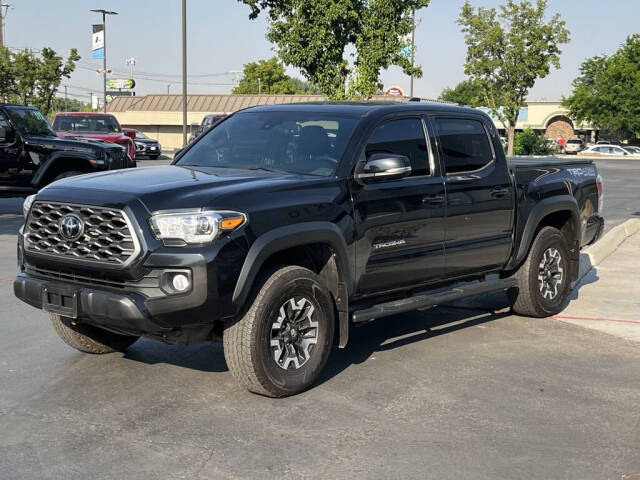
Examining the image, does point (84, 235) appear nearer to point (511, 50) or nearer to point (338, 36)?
point (338, 36)

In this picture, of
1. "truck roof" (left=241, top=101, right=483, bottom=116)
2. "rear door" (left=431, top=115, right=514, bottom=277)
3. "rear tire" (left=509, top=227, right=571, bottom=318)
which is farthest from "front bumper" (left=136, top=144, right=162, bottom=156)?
"rear door" (left=431, top=115, right=514, bottom=277)

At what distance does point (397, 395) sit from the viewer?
5.68m

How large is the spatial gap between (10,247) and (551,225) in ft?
24.3

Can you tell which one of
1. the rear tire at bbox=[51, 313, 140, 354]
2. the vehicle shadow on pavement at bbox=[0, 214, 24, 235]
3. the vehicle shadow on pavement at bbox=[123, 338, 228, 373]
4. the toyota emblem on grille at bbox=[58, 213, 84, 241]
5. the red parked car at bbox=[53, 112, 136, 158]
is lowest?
the vehicle shadow on pavement at bbox=[123, 338, 228, 373]

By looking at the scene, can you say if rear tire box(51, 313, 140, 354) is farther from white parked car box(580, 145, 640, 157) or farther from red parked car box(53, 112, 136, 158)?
white parked car box(580, 145, 640, 157)

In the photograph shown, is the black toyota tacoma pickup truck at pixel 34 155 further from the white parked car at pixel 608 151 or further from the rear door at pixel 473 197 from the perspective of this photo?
the white parked car at pixel 608 151

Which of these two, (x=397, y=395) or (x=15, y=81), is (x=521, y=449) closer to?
(x=397, y=395)

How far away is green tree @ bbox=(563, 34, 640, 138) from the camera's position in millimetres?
70188

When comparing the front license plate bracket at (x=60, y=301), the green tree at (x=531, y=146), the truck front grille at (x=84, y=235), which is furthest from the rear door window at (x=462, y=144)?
the green tree at (x=531, y=146)

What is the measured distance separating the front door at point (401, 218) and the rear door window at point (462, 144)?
22 cm

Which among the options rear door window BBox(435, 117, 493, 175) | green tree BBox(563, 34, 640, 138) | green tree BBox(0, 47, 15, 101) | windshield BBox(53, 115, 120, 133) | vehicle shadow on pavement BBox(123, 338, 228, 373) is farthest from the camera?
green tree BBox(563, 34, 640, 138)

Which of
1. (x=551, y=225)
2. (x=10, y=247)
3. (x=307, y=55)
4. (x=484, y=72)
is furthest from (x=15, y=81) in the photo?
(x=551, y=225)

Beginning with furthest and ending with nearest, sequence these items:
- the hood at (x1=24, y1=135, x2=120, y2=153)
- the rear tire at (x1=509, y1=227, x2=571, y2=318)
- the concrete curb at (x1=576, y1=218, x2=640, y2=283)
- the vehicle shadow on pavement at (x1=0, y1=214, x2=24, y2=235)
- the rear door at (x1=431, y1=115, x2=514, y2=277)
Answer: the hood at (x1=24, y1=135, x2=120, y2=153) < the vehicle shadow on pavement at (x1=0, y1=214, x2=24, y2=235) < the concrete curb at (x1=576, y1=218, x2=640, y2=283) < the rear tire at (x1=509, y1=227, x2=571, y2=318) < the rear door at (x1=431, y1=115, x2=514, y2=277)

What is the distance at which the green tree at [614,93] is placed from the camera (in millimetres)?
70188
